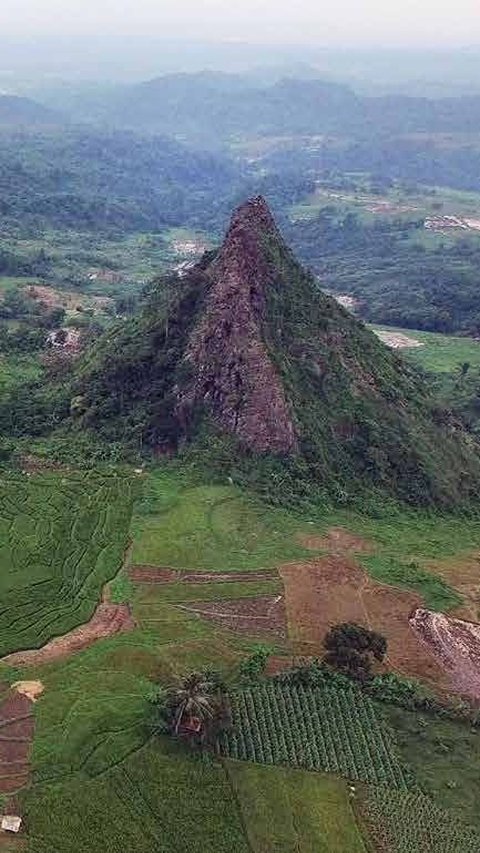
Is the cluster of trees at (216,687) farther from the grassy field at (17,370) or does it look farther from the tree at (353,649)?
the grassy field at (17,370)

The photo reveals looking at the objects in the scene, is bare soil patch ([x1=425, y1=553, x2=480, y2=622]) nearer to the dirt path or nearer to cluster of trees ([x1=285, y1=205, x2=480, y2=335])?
the dirt path

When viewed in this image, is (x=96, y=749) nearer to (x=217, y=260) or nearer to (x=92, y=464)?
(x=92, y=464)

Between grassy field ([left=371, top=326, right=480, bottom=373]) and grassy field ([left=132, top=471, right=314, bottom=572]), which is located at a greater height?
grassy field ([left=132, top=471, right=314, bottom=572])

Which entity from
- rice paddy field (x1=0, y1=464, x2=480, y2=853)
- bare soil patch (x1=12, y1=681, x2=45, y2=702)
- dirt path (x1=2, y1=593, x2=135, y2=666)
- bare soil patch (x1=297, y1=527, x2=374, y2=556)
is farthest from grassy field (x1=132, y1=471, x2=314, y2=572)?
bare soil patch (x1=12, y1=681, x2=45, y2=702)

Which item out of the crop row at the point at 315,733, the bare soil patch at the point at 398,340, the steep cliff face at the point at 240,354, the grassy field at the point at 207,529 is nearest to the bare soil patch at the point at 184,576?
the grassy field at the point at 207,529

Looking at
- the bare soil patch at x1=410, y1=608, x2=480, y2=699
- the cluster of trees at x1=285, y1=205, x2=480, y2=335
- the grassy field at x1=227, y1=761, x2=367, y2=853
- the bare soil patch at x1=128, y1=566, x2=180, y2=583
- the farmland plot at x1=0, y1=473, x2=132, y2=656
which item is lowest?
the cluster of trees at x1=285, y1=205, x2=480, y2=335

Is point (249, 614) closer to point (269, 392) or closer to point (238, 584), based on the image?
point (238, 584)

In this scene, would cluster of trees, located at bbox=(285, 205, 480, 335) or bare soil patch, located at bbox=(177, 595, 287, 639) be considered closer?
bare soil patch, located at bbox=(177, 595, 287, 639)
